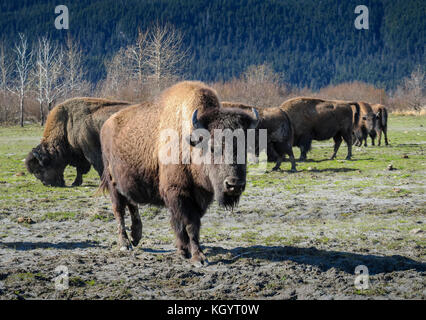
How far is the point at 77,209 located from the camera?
8.91m

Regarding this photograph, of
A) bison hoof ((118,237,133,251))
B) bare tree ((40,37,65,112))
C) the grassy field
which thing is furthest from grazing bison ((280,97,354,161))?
bare tree ((40,37,65,112))

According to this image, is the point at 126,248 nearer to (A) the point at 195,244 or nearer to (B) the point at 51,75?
(A) the point at 195,244

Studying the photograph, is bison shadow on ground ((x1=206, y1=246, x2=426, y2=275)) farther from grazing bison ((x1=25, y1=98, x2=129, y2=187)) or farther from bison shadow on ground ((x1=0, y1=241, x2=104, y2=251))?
grazing bison ((x1=25, y1=98, x2=129, y2=187))

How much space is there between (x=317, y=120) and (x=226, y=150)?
12.2 metres

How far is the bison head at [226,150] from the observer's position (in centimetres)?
525

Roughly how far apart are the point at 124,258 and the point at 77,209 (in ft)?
10.7

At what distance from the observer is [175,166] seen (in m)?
5.75

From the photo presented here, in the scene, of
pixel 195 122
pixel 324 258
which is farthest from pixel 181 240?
pixel 324 258

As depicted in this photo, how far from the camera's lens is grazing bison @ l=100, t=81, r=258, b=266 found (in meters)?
5.44

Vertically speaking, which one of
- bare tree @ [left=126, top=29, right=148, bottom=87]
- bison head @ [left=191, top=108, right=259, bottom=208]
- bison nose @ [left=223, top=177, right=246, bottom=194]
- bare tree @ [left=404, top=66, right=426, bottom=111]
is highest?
bare tree @ [left=126, top=29, right=148, bottom=87]

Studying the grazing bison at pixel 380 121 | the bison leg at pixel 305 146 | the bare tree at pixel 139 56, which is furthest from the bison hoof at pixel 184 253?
the bare tree at pixel 139 56

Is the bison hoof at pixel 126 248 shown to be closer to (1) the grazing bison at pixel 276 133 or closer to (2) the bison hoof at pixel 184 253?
(2) the bison hoof at pixel 184 253

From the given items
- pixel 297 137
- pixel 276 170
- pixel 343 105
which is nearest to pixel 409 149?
pixel 343 105

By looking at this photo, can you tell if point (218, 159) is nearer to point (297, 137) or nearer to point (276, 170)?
point (276, 170)
